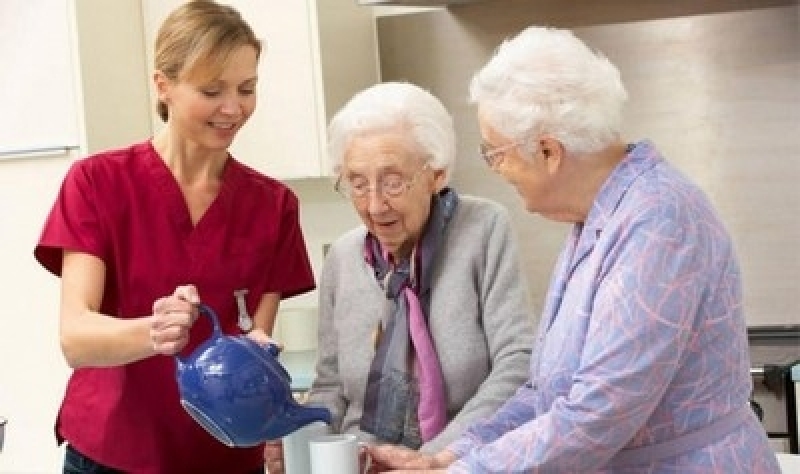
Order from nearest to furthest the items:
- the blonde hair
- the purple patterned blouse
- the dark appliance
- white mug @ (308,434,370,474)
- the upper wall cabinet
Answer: the purple patterned blouse < white mug @ (308,434,370,474) < the blonde hair < the dark appliance < the upper wall cabinet

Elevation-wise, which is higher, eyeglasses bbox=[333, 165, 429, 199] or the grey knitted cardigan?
eyeglasses bbox=[333, 165, 429, 199]

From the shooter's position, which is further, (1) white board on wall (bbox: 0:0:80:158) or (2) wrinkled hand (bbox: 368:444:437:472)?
(1) white board on wall (bbox: 0:0:80:158)

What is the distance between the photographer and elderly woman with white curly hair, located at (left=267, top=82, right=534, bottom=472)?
69.9 inches

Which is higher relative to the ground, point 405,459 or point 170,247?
point 170,247

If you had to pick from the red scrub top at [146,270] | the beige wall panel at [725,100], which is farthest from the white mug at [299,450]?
the beige wall panel at [725,100]

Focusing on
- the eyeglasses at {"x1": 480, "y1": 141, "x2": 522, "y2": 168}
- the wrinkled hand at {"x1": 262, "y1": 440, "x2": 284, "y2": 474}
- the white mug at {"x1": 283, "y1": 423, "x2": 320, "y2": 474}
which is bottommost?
the wrinkled hand at {"x1": 262, "y1": 440, "x2": 284, "y2": 474}

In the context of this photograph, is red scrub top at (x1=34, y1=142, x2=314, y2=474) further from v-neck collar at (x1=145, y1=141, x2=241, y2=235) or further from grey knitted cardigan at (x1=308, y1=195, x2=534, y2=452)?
grey knitted cardigan at (x1=308, y1=195, x2=534, y2=452)

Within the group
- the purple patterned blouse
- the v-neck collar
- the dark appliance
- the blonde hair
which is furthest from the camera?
the dark appliance

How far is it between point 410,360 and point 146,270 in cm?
37

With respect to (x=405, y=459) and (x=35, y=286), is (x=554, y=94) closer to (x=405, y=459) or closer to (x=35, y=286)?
(x=405, y=459)

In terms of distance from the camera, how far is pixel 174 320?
154 centimetres

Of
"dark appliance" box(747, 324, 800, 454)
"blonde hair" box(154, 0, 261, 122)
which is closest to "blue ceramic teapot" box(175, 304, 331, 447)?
"blonde hair" box(154, 0, 261, 122)

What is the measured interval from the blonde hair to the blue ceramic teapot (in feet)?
1.23

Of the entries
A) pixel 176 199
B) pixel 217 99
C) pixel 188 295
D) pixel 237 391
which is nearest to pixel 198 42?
pixel 217 99
